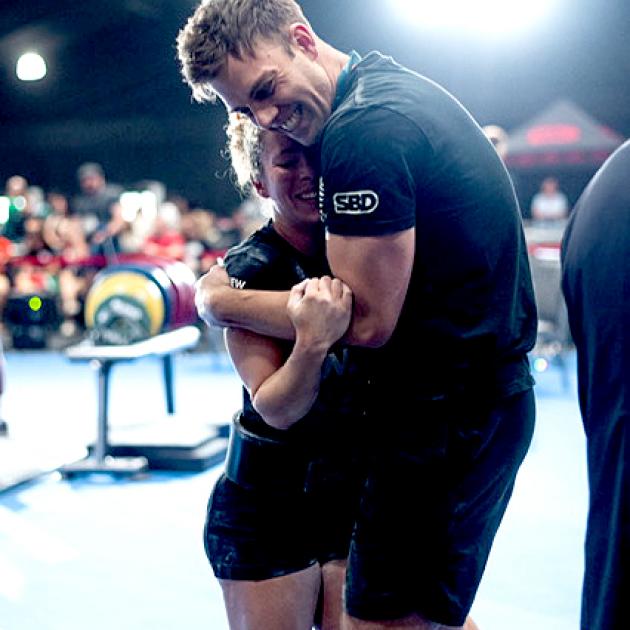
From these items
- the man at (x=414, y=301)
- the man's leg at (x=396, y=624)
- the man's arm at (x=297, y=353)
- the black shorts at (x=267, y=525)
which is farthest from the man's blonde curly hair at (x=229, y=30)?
the man's leg at (x=396, y=624)

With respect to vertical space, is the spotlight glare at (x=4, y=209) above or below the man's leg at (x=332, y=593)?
below

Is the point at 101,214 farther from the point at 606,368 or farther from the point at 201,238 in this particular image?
the point at 606,368

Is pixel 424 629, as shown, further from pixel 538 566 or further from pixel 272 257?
pixel 538 566

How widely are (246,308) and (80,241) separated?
8.72 metres

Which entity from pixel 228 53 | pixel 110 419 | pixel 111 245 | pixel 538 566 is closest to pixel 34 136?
pixel 111 245

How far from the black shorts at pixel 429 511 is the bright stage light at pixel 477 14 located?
8.64 m

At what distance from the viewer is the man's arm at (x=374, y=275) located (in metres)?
1.41

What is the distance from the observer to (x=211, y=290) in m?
1.71

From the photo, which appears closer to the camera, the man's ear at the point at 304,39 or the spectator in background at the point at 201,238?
the man's ear at the point at 304,39

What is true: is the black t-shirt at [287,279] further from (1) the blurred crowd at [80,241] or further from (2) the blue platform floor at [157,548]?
(1) the blurred crowd at [80,241]

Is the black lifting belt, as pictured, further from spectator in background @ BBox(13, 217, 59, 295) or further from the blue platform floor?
spectator in background @ BBox(13, 217, 59, 295)

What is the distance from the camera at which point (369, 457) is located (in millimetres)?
1616

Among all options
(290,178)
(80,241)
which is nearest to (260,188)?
(290,178)

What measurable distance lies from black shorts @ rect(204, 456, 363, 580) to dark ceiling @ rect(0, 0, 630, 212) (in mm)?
9195
